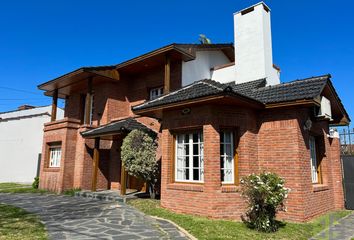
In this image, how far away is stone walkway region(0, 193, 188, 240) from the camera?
6.16 m

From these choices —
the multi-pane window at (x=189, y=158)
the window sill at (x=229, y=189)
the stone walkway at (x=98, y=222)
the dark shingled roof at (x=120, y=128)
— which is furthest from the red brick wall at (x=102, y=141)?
the window sill at (x=229, y=189)

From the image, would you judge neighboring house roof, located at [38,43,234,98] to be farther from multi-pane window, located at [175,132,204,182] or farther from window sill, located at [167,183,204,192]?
window sill, located at [167,183,204,192]

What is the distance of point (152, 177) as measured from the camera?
10672 millimetres

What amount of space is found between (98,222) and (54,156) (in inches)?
385

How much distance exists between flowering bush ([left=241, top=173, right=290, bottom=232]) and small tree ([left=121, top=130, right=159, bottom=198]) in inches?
173

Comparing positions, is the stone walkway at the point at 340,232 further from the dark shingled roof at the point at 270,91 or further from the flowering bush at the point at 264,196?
the dark shingled roof at the point at 270,91

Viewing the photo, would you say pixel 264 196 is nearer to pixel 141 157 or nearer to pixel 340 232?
pixel 340 232

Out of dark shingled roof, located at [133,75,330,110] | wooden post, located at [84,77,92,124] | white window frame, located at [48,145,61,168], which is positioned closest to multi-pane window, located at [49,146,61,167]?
white window frame, located at [48,145,61,168]

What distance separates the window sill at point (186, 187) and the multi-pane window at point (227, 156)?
0.81 m

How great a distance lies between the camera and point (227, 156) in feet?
28.1

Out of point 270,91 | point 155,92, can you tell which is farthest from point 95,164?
point 270,91

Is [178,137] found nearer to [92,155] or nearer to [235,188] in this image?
[235,188]

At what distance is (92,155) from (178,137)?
672 centimetres

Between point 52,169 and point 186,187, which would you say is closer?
point 186,187
